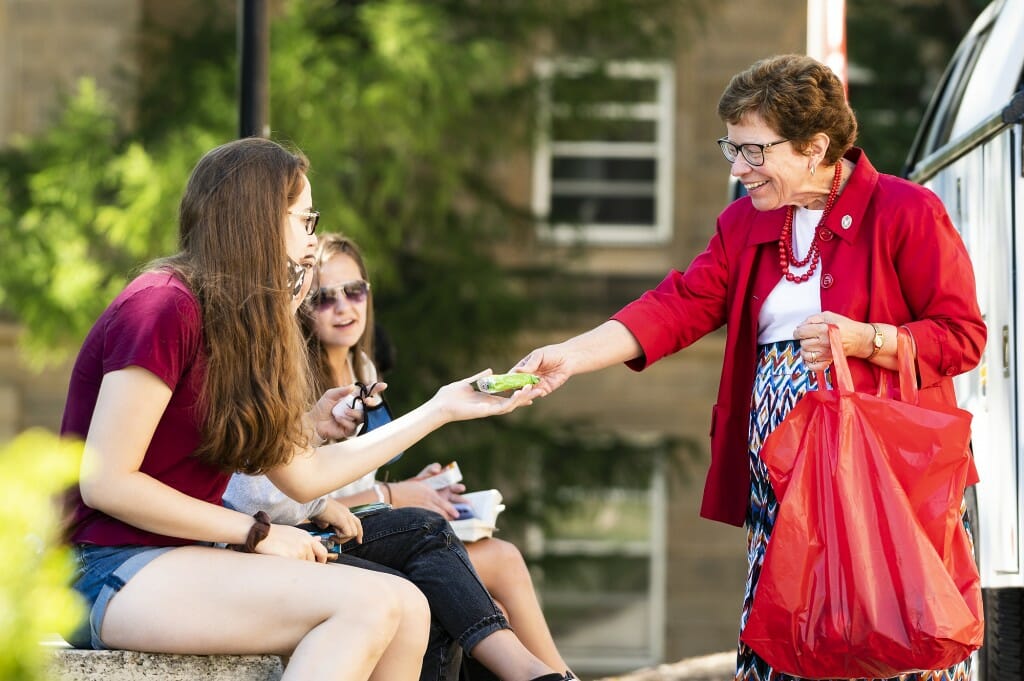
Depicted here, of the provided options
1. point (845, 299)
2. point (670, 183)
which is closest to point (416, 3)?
point (670, 183)

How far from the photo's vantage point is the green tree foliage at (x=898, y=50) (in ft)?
46.9

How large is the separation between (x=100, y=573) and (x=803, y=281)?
5.82 ft

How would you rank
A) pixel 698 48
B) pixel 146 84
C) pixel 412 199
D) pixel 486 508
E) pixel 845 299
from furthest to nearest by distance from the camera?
pixel 698 48
pixel 146 84
pixel 412 199
pixel 486 508
pixel 845 299

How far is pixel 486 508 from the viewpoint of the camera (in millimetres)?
4461

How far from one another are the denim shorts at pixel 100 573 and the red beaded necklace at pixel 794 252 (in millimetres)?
1611

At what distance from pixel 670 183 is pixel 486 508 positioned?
1152 centimetres

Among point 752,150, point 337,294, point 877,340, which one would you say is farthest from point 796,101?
point 337,294

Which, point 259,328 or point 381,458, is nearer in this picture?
point 259,328

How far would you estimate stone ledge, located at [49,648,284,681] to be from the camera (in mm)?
3211

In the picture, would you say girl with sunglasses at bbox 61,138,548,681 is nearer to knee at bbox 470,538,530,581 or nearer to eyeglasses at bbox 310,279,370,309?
knee at bbox 470,538,530,581

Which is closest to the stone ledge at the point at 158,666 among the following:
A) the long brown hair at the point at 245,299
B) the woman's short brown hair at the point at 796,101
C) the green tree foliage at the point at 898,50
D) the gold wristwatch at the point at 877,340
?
the long brown hair at the point at 245,299

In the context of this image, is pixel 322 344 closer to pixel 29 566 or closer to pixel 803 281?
pixel 803 281

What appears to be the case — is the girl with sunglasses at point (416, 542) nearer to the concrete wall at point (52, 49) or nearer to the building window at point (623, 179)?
the concrete wall at point (52, 49)

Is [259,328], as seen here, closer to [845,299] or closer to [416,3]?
[845,299]
